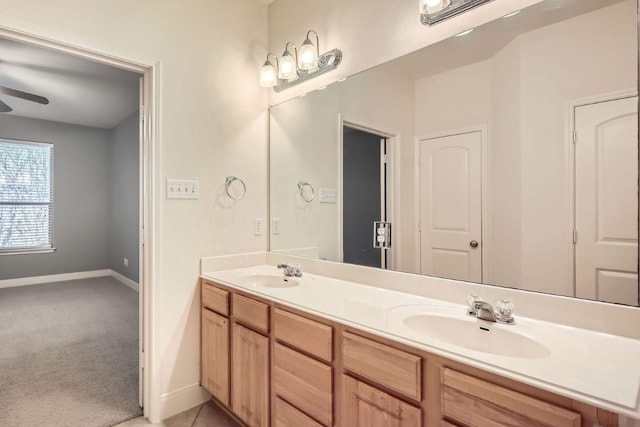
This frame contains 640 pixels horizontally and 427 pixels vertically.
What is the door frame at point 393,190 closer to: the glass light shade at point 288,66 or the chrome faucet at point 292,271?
the chrome faucet at point 292,271

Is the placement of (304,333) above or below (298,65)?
below

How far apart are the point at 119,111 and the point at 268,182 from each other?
11.7 feet

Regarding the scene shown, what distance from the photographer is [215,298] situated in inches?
75.1

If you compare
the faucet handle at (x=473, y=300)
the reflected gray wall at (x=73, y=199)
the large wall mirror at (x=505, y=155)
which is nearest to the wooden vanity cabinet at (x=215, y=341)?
the large wall mirror at (x=505, y=155)

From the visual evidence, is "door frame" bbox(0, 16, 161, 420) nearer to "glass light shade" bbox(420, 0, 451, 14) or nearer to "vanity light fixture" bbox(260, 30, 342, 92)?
"vanity light fixture" bbox(260, 30, 342, 92)

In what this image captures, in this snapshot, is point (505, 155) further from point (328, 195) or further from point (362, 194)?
point (328, 195)

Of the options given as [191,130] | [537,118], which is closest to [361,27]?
[537,118]

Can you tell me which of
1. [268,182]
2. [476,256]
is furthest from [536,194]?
[268,182]

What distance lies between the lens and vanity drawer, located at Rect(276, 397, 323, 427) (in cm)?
134

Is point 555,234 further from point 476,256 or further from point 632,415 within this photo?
point 632,415

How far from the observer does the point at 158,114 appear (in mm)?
1888

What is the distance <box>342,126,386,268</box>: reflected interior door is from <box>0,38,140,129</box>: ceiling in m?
2.21

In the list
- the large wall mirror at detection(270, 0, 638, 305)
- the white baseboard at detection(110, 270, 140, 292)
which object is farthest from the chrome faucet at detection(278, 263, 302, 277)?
the white baseboard at detection(110, 270, 140, 292)

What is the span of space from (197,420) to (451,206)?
5.96ft
